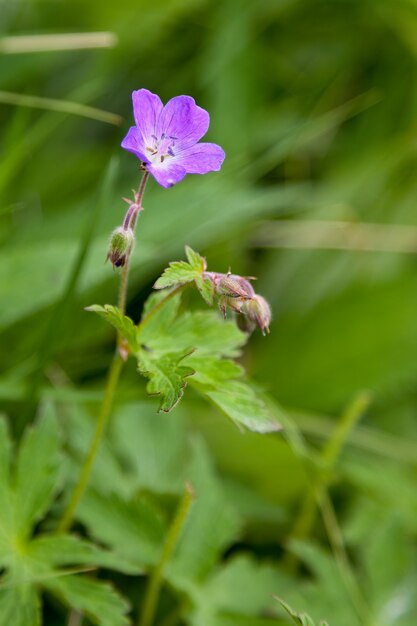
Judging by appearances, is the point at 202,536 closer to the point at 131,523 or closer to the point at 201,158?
the point at 131,523

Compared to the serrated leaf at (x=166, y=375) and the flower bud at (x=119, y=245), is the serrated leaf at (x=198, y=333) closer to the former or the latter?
the serrated leaf at (x=166, y=375)

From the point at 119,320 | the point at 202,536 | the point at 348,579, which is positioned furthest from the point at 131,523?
the point at 119,320

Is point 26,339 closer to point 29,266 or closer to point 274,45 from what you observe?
point 29,266

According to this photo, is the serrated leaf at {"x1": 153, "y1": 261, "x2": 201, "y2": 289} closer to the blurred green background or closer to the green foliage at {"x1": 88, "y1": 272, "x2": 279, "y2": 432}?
the green foliage at {"x1": 88, "y1": 272, "x2": 279, "y2": 432}

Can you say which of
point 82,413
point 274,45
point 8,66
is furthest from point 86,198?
point 274,45

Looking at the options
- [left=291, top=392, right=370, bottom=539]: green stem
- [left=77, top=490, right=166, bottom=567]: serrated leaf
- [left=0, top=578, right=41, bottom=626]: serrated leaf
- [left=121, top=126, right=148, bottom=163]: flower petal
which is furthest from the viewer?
[left=291, top=392, right=370, bottom=539]: green stem

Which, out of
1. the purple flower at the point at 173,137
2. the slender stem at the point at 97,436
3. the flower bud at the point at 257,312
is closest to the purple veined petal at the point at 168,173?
the purple flower at the point at 173,137

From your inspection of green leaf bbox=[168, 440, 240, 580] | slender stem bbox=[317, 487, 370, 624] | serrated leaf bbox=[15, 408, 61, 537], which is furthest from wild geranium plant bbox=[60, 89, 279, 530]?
slender stem bbox=[317, 487, 370, 624]
